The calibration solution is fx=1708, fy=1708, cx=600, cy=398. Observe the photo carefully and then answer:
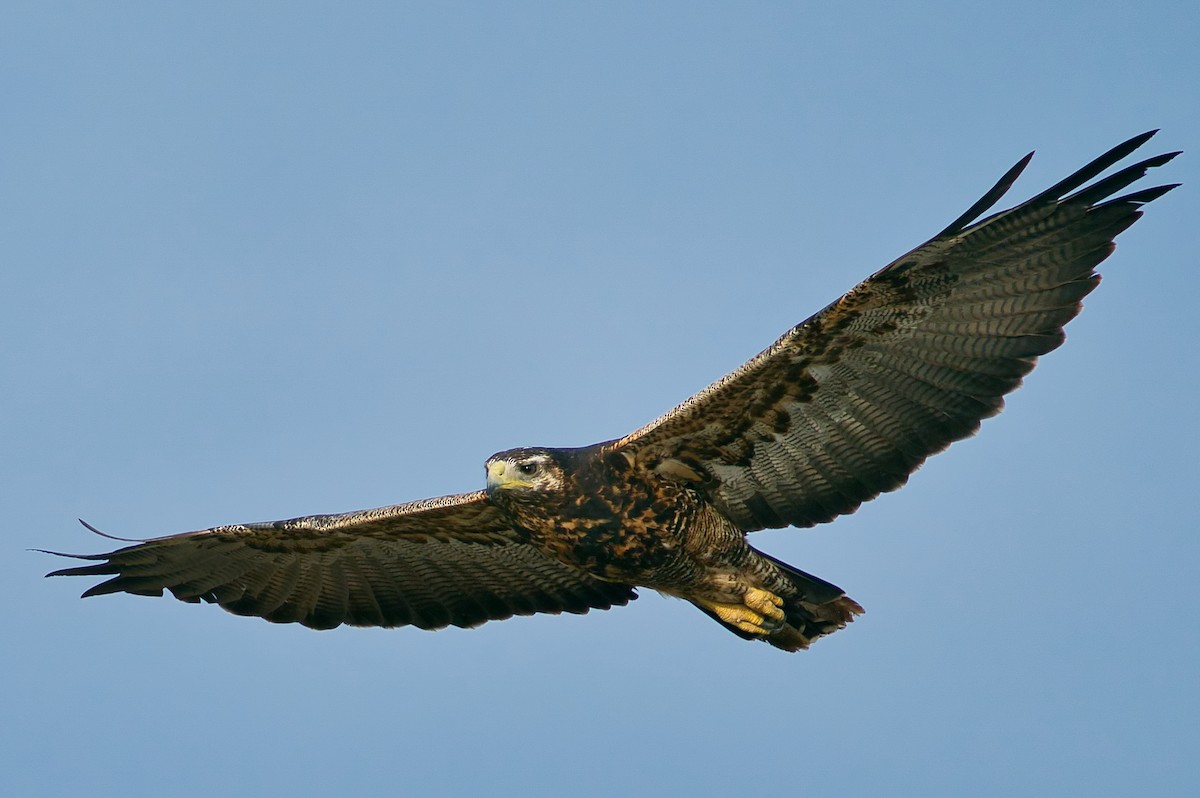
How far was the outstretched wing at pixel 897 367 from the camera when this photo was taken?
11.1 metres

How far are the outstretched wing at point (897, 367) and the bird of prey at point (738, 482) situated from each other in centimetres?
1

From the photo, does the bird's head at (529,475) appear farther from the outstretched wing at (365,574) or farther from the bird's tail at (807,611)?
the bird's tail at (807,611)

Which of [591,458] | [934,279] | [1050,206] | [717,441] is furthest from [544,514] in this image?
[1050,206]

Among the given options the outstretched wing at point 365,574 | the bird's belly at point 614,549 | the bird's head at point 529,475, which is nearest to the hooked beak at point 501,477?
the bird's head at point 529,475

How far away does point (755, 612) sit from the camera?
12.3m

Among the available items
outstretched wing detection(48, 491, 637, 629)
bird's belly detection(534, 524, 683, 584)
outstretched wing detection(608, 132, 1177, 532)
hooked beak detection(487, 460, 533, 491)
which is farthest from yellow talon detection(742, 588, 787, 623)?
hooked beak detection(487, 460, 533, 491)

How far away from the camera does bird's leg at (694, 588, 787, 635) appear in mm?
12211

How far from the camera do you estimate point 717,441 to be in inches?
472

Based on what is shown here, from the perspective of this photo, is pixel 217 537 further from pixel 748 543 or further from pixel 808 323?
pixel 808 323

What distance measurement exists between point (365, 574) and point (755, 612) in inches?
121

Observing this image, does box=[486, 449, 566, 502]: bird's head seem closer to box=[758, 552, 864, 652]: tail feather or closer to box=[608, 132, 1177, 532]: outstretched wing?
box=[608, 132, 1177, 532]: outstretched wing

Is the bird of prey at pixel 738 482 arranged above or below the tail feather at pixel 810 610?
above

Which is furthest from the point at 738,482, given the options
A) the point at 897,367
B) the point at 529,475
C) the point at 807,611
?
the point at 529,475

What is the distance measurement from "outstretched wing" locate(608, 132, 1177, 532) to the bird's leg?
0.52m
